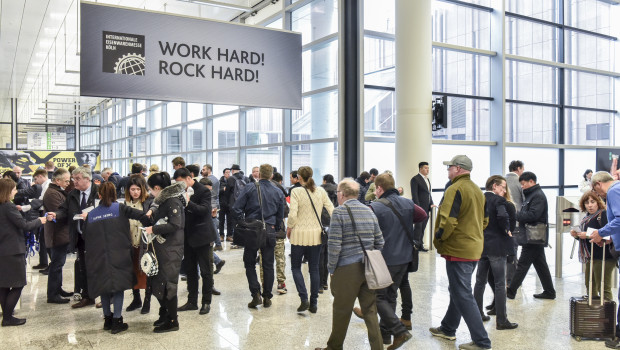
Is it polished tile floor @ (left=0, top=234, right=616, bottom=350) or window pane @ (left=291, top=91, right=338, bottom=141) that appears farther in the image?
window pane @ (left=291, top=91, right=338, bottom=141)

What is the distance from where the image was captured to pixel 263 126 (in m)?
14.2

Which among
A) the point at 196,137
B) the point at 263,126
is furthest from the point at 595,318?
the point at 196,137

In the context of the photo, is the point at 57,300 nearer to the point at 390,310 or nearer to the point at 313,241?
the point at 313,241

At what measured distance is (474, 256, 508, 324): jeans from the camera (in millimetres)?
4484

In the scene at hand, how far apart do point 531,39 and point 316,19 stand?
227 inches

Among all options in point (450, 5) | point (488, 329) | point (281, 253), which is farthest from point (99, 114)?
point (488, 329)

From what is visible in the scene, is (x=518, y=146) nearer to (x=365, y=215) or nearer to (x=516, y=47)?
(x=516, y=47)

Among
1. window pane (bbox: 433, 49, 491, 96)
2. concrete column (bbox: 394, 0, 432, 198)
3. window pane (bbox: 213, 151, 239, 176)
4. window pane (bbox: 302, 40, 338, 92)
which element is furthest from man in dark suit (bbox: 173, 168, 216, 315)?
window pane (bbox: 213, 151, 239, 176)

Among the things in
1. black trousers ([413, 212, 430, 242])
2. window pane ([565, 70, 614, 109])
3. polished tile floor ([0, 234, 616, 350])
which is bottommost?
polished tile floor ([0, 234, 616, 350])

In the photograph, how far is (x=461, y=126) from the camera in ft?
37.7

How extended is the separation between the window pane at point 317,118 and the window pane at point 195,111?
6.44 m

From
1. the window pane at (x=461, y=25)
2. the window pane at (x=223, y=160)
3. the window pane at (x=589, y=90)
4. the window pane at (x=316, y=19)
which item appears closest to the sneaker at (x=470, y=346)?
the window pane at (x=461, y=25)

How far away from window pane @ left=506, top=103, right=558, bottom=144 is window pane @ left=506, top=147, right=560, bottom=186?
26 cm

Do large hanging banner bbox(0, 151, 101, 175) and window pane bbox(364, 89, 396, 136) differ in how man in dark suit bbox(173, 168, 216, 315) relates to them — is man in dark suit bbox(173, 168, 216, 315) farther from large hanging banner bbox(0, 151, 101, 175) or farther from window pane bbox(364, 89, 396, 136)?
large hanging banner bbox(0, 151, 101, 175)
